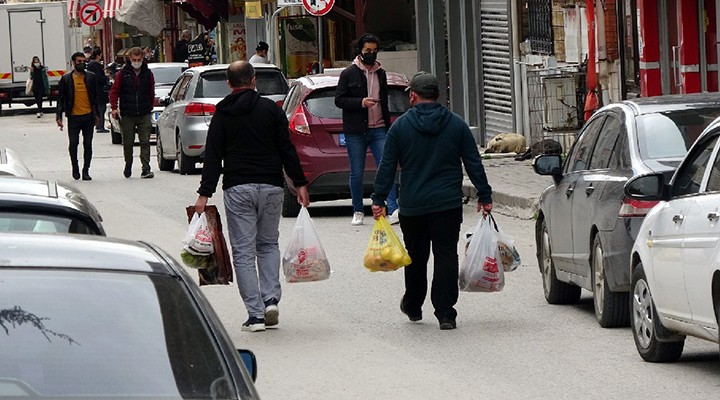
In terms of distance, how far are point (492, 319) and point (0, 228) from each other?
525 cm

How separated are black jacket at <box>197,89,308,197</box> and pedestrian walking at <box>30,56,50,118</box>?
1616 inches

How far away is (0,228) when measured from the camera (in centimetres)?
691

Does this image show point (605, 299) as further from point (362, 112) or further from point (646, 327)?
point (362, 112)

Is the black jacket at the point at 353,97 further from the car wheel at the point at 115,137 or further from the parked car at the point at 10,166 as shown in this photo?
the car wheel at the point at 115,137

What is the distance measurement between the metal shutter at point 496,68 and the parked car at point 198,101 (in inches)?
146

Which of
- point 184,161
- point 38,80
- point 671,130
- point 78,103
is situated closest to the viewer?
point 671,130

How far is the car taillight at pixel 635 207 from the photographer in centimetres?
1008

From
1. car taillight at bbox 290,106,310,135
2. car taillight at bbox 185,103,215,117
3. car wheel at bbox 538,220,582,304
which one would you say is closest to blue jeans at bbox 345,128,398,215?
car taillight at bbox 290,106,310,135

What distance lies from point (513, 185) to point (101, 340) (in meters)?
15.9

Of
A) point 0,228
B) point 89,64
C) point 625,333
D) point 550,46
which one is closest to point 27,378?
point 0,228

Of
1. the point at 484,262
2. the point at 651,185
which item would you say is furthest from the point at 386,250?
the point at 651,185

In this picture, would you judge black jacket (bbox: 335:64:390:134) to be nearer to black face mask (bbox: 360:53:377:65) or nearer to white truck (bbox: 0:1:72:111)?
black face mask (bbox: 360:53:377:65)

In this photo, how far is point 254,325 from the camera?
1118 cm

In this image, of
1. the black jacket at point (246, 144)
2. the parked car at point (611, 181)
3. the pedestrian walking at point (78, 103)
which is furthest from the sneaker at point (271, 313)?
the pedestrian walking at point (78, 103)
